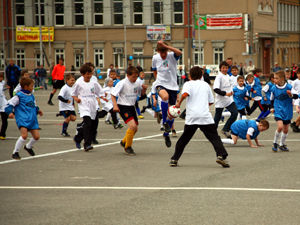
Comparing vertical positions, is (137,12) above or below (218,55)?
above

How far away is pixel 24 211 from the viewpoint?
8.15m

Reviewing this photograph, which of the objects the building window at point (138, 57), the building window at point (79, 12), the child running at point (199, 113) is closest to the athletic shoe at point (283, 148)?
the child running at point (199, 113)

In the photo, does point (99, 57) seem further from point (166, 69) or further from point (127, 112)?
point (127, 112)

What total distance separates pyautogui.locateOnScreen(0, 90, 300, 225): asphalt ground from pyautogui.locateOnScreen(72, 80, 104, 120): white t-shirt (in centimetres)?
76

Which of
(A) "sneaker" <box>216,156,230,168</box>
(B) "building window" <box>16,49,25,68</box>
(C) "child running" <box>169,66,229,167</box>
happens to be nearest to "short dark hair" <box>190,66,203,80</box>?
(C) "child running" <box>169,66,229,167</box>

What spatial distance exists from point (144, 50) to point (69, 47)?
23.9 ft

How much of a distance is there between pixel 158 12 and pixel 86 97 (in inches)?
2276

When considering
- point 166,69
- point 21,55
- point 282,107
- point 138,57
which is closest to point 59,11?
point 21,55

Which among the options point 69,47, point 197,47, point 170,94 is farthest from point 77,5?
point 170,94

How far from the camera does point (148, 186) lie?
9.80 m

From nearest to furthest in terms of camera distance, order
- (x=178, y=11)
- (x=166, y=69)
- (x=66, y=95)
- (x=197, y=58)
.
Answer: (x=166, y=69) → (x=66, y=95) → (x=197, y=58) → (x=178, y=11)

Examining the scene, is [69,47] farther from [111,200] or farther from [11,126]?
[111,200]

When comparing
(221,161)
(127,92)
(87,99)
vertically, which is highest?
(127,92)

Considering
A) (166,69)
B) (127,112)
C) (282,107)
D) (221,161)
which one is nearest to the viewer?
(221,161)
